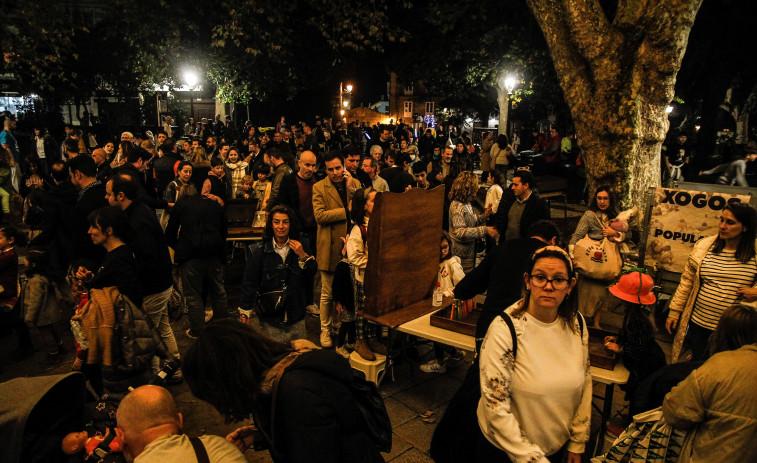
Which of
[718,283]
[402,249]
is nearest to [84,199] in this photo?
[402,249]

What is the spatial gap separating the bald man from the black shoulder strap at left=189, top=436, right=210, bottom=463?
0.01 metres

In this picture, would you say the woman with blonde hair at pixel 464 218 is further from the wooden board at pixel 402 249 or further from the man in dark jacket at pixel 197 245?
the man in dark jacket at pixel 197 245

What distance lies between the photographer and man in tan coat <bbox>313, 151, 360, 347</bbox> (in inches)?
219

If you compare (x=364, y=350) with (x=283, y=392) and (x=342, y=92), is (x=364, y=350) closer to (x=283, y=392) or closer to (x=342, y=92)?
(x=283, y=392)

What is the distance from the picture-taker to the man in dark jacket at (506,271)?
3.22 meters

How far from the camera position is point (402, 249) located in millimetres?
4457

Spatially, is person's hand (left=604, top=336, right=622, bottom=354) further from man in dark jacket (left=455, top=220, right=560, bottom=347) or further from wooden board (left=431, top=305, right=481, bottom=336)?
wooden board (left=431, top=305, right=481, bottom=336)

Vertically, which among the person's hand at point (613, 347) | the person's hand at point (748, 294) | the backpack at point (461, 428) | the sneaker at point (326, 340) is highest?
the person's hand at point (748, 294)

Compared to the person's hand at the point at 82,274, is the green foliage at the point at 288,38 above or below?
above

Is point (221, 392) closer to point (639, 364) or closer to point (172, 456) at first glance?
point (172, 456)

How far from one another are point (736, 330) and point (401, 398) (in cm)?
280

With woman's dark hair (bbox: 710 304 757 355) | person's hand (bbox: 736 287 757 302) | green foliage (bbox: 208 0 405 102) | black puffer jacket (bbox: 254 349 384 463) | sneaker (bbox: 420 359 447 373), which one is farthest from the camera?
green foliage (bbox: 208 0 405 102)

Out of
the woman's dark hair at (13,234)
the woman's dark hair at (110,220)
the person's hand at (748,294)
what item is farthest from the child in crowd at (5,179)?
the person's hand at (748,294)

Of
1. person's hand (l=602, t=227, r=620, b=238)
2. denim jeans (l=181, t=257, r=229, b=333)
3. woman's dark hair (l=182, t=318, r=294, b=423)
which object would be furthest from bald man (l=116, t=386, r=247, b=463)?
person's hand (l=602, t=227, r=620, b=238)
